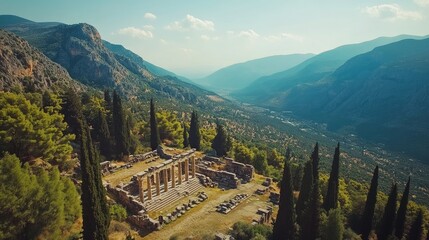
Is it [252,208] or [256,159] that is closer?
[252,208]

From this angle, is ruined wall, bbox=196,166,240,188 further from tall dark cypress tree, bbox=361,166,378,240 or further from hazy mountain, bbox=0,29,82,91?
hazy mountain, bbox=0,29,82,91

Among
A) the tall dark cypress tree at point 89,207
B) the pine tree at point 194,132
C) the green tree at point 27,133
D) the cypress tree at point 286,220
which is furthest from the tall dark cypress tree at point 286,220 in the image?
the pine tree at point 194,132

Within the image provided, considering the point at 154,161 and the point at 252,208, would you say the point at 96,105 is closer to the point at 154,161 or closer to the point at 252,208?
the point at 154,161

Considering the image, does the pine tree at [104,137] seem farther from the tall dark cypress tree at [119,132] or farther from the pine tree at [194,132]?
the pine tree at [194,132]

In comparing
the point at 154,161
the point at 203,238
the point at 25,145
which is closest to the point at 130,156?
the point at 154,161

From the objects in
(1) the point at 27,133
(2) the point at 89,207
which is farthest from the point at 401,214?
(1) the point at 27,133
